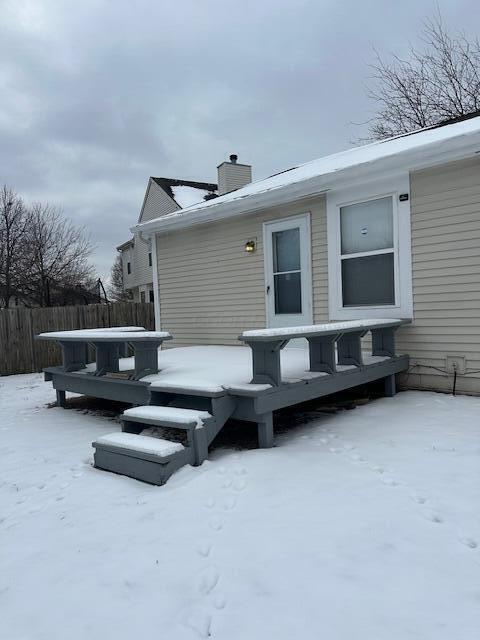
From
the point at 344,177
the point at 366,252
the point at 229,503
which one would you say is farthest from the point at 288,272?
the point at 229,503

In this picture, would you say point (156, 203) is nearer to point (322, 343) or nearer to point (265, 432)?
Result: point (322, 343)

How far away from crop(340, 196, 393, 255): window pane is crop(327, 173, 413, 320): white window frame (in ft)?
0.18

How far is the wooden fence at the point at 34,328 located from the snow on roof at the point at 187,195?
8.70m

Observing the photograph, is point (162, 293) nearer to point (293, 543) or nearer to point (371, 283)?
point (371, 283)

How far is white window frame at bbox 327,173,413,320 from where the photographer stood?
5.12 metres

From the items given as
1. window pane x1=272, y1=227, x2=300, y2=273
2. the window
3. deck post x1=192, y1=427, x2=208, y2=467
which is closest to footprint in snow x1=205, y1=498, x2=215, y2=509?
deck post x1=192, y1=427, x2=208, y2=467

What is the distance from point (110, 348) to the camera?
5047 millimetres

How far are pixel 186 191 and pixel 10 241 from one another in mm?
7249

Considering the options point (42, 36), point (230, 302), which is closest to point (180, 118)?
point (42, 36)

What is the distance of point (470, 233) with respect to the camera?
468cm

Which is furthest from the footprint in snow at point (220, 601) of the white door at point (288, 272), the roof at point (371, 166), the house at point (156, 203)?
the house at point (156, 203)

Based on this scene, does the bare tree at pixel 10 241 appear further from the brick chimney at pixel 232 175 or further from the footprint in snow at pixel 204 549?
the footprint in snow at pixel 204 549

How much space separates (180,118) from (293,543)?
15.7 meters

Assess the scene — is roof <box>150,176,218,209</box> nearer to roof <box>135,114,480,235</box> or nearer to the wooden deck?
roof <box>135,114,480,235</box>
